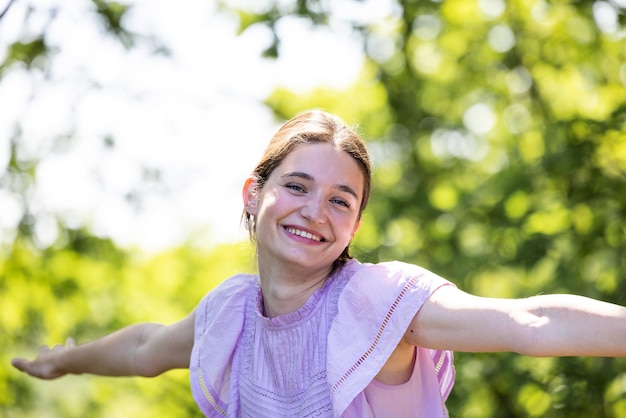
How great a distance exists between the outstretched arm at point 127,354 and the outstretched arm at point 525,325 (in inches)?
37.9

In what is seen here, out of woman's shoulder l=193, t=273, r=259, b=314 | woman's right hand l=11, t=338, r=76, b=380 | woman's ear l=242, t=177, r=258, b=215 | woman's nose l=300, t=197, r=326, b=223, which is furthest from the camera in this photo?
woman's right hand l=11, t=338, r=76, b=380

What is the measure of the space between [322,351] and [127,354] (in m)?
0.83

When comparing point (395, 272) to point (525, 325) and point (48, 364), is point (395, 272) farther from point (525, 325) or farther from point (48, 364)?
point (48, 364)

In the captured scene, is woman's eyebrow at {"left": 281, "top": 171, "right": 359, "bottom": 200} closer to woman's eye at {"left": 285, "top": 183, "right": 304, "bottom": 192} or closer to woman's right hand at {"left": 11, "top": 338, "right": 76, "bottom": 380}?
woman's eye at {"left": 285, "top": 183, "right": 304, "bottom": 192}

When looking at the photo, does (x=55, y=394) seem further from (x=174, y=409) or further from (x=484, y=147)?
(x=484, y=147)

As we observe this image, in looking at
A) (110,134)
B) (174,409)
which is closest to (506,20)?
(110,134)

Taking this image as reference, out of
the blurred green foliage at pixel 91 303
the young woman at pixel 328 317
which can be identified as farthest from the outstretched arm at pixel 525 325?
the blurred green foliage at pixel 91 303

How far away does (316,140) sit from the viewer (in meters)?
2.29

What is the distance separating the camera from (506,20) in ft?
26.7

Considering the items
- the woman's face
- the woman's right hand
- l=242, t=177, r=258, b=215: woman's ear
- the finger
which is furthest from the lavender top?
the finger

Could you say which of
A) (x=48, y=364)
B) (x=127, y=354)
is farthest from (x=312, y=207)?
(x=48, y=364)

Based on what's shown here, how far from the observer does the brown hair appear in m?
2.30

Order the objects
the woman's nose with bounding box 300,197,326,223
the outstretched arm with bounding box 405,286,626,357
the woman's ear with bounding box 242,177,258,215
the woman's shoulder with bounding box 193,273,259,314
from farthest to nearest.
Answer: the woman's shoulder with bounding box 193,273,259,314
the woman's ear with bounding box 242,177,258,215
the woman's nose with bounding box 300,197,326,223
the outstretched arm with bounding box 405,286,626,357

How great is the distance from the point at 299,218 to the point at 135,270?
399 inches
